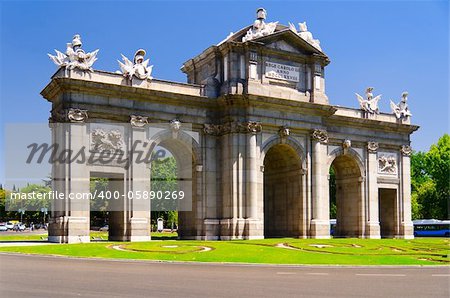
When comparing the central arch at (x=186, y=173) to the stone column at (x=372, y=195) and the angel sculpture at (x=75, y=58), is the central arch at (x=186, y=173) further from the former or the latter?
the stone column at (x=372, y=195)

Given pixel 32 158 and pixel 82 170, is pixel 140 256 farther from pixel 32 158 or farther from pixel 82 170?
pixel 32 158

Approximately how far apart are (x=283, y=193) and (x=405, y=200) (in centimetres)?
1733

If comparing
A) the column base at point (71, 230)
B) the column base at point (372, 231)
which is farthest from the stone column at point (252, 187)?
the column base at point (372, 231)

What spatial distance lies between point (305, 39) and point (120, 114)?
22.3 metres

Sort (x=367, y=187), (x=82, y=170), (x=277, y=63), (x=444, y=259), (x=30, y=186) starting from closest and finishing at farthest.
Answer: (x=444, y=259) → (x=82, y=170) → (x=277, y=63) → (x=367, y=187) → (x=30, y=186)

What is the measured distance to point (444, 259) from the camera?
1380 inches

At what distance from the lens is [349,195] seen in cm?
7156

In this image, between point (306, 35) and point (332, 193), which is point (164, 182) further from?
point (306, 35)

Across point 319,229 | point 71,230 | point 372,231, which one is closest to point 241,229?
point 319,229

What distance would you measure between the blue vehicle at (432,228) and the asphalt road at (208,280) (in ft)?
238

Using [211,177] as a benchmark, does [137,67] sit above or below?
above

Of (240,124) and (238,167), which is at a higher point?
(240,124)

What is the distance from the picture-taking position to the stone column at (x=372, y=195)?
226ft

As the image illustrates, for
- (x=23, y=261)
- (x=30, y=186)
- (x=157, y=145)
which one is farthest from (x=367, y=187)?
(x=30, y=186)
